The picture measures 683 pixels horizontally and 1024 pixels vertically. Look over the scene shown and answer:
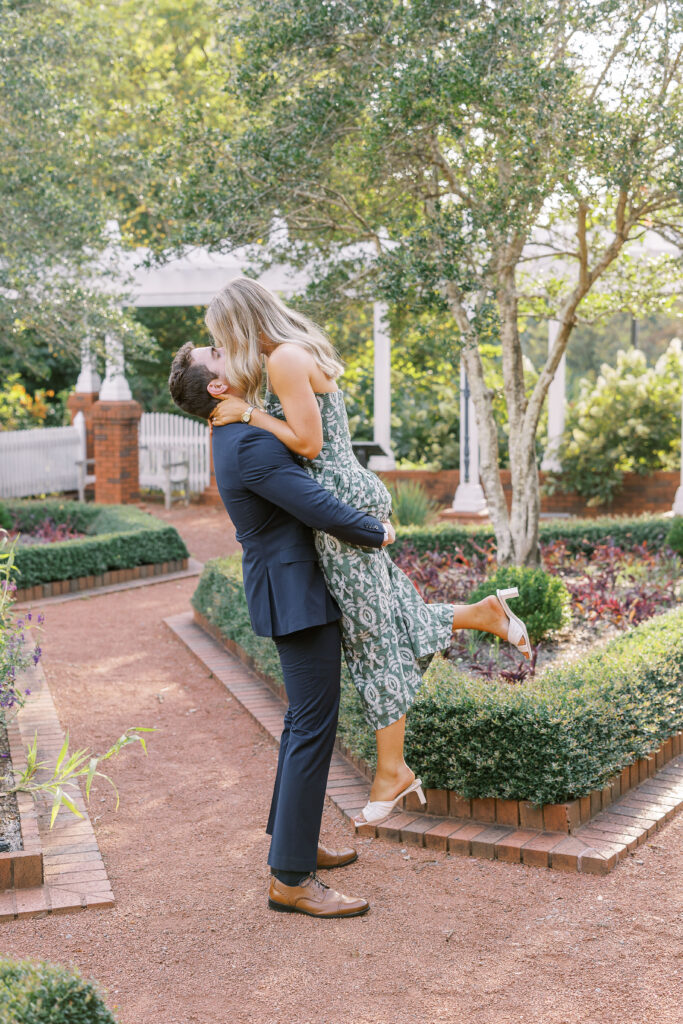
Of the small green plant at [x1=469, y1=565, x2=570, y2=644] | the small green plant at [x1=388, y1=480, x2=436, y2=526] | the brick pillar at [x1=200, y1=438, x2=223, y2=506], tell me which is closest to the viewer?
the small green plant at [x1=469, y1=565, x2=570, y2=644]

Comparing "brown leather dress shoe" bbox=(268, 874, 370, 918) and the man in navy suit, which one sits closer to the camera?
the man in navy suit

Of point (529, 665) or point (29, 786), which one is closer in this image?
point (29, 786)

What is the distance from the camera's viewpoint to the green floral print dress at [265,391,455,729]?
3189 millimetres

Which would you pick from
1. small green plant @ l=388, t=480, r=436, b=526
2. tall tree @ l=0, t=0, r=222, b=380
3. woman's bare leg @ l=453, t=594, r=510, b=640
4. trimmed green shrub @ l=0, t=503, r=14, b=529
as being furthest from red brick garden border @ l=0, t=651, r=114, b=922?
trimmed green shrub @ l=0, t=503, r=14, b=529

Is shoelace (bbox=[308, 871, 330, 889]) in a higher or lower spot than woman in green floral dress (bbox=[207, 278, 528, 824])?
lower

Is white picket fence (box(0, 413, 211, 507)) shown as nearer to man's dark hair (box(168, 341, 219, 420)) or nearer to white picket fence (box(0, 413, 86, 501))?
white picket fence (box(0, 413, 86, 501))

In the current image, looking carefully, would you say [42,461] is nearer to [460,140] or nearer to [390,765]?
[460,140]

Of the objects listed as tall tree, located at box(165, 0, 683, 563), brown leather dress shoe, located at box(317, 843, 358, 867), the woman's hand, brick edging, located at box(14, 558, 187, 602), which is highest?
tall tree, located at box(165, 0, 683, 563)

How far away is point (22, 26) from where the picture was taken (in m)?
8.63

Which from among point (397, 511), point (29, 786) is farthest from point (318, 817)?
point (397, 511)

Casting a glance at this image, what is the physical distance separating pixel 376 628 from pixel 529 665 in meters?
2.35

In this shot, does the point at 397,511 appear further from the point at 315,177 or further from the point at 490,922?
the point at 490,922

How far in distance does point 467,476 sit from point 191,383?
987cm

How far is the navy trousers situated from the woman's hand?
651mm
